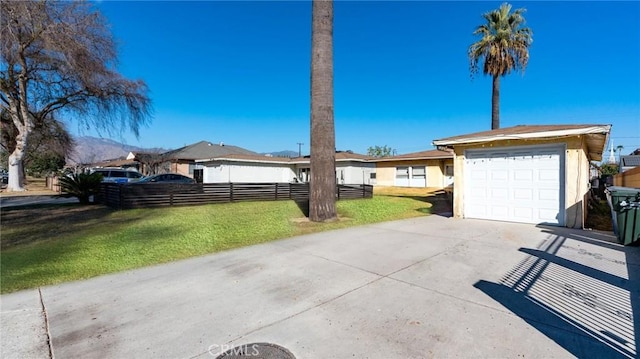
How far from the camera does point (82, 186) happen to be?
1277cm

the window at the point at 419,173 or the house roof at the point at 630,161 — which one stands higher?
the house roof at the point at 630,161

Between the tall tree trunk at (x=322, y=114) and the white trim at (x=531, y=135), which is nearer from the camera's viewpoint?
the white trim at (x=531, y=135)

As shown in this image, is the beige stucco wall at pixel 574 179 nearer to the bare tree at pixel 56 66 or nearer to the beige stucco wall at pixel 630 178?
the beige stucco wall at pixel 630 178

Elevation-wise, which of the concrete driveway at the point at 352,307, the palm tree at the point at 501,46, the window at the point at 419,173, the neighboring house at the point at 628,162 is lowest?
the concrete driveway at the point at 352,307

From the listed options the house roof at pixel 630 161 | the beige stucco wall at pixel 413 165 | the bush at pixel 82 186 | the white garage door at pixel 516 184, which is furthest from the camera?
the house roof at pixel 630 161

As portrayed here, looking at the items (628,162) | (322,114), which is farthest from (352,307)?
(628,162)

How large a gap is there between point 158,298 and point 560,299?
476 cm

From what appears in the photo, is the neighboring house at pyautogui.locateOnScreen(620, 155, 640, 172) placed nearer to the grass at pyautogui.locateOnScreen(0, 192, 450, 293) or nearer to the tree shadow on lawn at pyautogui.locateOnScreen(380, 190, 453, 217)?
the tree shadow on lawn at pyautogui.locateOnScreen(380, 190, 453, 217)

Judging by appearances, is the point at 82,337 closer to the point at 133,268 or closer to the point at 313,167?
the point at 133,268

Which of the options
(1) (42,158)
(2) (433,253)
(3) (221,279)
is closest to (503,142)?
(2) (433,253)

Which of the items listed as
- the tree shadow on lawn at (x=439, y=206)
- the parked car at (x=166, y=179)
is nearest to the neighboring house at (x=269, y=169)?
the parked car at (x=166, y=179)

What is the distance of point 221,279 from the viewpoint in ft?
14.8

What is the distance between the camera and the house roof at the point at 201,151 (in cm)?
3404

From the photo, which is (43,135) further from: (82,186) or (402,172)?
A: (402,172)
